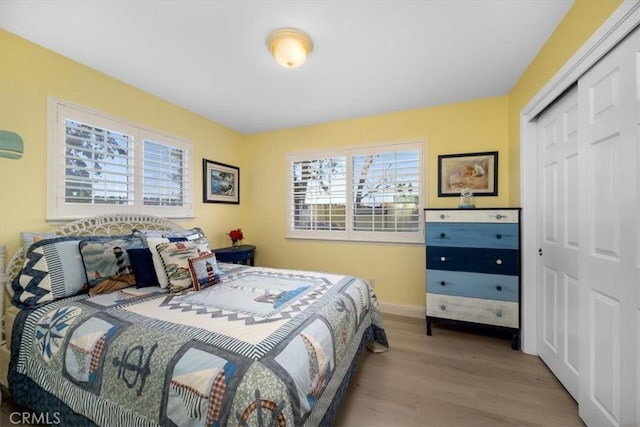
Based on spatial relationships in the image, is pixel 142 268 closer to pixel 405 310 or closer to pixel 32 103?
pixel 32 103

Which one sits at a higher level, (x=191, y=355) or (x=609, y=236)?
(x=609, y=236)

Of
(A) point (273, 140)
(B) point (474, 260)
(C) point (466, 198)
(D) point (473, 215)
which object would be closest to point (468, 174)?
(C) point (466, 198)

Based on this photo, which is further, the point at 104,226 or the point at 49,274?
the point at 104,226

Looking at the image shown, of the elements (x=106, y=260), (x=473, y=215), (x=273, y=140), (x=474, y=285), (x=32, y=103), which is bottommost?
(x=474, y=285)

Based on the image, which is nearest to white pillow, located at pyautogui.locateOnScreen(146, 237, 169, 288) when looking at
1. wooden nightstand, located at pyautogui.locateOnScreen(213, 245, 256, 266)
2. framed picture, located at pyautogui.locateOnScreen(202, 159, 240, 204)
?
wooden nightstand, located at pyautogui.locateOnScreen(213, 245, 256, 266)

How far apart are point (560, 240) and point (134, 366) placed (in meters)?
2.68

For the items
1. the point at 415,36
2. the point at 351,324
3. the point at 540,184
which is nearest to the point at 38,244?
the point at 351,324

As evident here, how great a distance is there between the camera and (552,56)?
1771mm

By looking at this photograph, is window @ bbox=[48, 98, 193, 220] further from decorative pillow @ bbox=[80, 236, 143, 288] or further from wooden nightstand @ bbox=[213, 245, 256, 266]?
wooden nightstand @ bbox=[213, 245, 256, 266]

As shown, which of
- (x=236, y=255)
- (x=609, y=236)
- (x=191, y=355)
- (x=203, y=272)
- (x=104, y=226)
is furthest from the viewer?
(x=236, y=255)

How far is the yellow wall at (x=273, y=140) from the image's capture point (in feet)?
5.74

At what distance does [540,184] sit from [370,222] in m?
1.68

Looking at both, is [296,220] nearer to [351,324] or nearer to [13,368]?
[351,324]

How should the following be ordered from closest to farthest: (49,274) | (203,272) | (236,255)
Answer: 1. (49,274)
2. (203,272)
3. (236,255)
